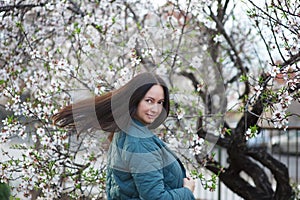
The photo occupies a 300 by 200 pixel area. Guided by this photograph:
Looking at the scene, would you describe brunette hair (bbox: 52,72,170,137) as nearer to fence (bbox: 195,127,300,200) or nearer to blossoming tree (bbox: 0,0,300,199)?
blossoming tree (bbox: 0,0,300,199)

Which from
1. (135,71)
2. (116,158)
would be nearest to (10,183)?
(135,71)

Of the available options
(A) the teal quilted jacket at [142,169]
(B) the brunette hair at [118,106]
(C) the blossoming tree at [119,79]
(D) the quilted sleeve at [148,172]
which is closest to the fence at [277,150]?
(C) the blossoming tree at [119,79]

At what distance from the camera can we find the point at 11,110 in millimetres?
4297

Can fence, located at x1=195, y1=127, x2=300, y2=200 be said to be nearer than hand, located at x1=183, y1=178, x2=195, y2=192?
No

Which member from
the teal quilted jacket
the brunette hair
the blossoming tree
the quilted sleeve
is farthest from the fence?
the quilted sleeve

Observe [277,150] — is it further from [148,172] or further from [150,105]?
[148,172]

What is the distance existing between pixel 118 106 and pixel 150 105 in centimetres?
17

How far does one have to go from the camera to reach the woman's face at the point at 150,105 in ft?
8.48

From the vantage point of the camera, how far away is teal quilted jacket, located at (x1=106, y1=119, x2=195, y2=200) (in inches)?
92.4

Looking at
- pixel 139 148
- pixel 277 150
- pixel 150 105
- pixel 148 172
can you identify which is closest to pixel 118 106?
pixel 150 105

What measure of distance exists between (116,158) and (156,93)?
398 mm

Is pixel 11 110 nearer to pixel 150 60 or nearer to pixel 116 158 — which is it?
pixel 150 60

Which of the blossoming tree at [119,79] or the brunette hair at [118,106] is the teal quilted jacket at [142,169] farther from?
the blossoming tree at [119,79]

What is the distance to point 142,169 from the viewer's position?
7.70 ft
